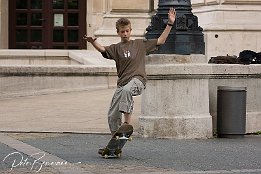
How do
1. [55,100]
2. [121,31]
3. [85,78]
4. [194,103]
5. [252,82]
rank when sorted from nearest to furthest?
[121,31] < [194,103] < [252,82] < [55,100] < [85,78]

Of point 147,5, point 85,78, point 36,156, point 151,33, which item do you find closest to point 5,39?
point 147,5

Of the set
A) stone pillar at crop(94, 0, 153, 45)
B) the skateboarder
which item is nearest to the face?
the skateboarder

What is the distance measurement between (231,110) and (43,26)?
62.7 feet

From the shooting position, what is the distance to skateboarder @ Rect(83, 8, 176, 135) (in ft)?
36.4

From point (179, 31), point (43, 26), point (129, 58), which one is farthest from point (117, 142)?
point (43, 26)

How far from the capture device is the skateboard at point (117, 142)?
10922 millimetres

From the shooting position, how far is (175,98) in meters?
13.5

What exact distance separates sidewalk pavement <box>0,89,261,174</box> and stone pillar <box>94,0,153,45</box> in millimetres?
12184

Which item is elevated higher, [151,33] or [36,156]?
[151,33]

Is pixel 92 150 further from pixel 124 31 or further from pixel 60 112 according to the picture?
pixel 60 112

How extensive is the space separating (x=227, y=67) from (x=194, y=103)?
0.98 metres

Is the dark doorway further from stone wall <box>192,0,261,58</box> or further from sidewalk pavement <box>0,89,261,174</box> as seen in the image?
sidewalk pavement <box>0,89,261,174</box>

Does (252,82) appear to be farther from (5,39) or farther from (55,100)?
(5,39)

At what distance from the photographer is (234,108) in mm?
13938
